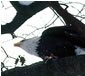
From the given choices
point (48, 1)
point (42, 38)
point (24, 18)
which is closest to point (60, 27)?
point (42, 38)

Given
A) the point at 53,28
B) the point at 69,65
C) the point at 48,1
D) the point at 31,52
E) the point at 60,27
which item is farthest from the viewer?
the point at 31,52

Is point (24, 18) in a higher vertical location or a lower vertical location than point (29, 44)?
higher

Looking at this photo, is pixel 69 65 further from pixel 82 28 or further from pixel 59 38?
pixel 59 38

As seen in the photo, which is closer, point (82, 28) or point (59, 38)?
point (82, 28)

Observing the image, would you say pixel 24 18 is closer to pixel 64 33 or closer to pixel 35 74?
pixel 35 74

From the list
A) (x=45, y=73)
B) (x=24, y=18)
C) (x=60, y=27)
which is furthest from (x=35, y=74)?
(x=60, y=27)

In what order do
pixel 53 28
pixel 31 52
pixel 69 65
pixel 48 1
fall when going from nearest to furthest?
pixel 69 65, pixel 48 1, pixel 53 28, pixel 31 52

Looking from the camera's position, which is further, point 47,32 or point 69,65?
point 47,32

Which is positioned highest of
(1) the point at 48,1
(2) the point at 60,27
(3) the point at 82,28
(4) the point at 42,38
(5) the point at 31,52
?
(1) the point at 48,1

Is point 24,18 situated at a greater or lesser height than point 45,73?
greater
